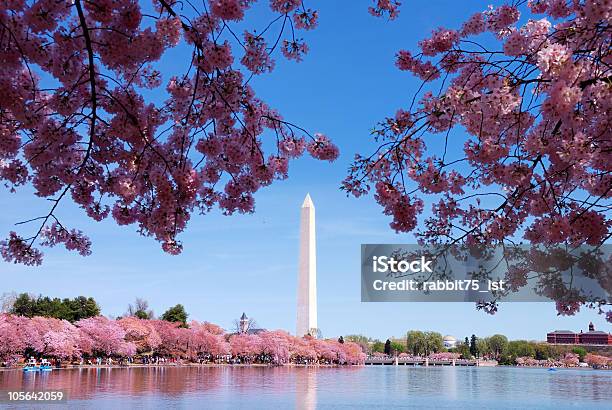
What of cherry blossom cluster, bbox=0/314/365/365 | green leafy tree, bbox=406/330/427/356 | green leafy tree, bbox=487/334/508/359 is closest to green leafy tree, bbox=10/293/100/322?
cherry blossom cluster, bbox=0/314/365/365

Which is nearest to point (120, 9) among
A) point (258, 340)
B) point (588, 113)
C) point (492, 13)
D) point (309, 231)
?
point (588, 113)

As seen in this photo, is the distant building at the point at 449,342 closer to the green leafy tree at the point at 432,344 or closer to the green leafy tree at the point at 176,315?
the green leafy tree at the point at 432,344

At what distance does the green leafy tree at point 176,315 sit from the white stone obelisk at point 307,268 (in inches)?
648

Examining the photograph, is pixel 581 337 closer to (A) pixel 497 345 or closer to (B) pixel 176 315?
(A) pixel 497 345

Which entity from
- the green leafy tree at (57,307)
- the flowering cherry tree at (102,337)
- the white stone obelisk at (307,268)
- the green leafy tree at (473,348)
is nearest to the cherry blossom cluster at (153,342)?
the flowering cherry tree at (102,337)

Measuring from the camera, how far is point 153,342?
6194cm

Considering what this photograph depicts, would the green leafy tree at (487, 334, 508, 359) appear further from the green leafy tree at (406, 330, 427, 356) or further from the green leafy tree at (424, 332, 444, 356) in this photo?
the green leafy tree at (406, 330, 427, 356)

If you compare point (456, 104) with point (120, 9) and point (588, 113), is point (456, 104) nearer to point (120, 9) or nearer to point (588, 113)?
point (588, 113)

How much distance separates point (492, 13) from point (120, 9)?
13.0 ft

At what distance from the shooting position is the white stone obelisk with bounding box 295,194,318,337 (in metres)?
60.7

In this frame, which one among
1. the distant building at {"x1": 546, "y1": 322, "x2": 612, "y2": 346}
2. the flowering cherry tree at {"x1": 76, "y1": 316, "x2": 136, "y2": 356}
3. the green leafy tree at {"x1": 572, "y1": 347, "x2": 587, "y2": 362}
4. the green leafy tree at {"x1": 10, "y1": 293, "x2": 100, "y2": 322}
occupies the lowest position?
the green leafy tree at {"x1": 572, "y1": 347, "x2": 587, "y2": 362}

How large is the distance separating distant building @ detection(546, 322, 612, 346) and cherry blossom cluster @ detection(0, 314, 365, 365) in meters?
70.0

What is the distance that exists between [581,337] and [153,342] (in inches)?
4787

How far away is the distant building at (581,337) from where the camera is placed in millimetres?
145000
